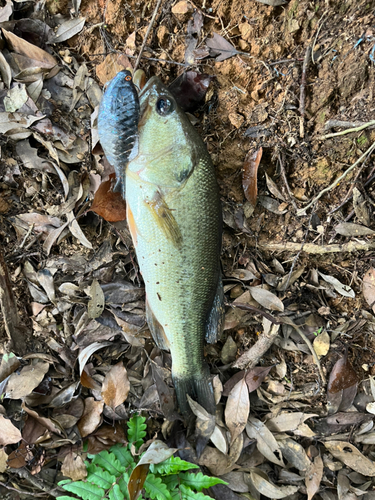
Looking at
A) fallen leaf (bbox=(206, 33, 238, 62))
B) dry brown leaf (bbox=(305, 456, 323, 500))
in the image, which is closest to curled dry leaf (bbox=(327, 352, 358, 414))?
dry brown leaf (bbox=(305, 456, 323, 500))

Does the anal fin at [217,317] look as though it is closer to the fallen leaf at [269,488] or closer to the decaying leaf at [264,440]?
the decaying leaf at [264,440]

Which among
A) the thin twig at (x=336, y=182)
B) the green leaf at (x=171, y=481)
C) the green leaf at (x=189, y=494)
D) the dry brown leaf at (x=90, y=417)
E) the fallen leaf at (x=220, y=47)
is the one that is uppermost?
the fallen leaf at (x=220, y=47)

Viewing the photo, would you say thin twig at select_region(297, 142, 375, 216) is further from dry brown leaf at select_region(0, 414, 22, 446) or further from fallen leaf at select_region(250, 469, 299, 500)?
dry brown leaf at select_region(0, 414, 22, 446)

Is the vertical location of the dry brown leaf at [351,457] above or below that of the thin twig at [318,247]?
below

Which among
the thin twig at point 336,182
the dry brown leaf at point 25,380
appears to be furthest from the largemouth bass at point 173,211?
the dry brown leaf at point 25,380

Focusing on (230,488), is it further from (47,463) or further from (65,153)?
(65,153)
